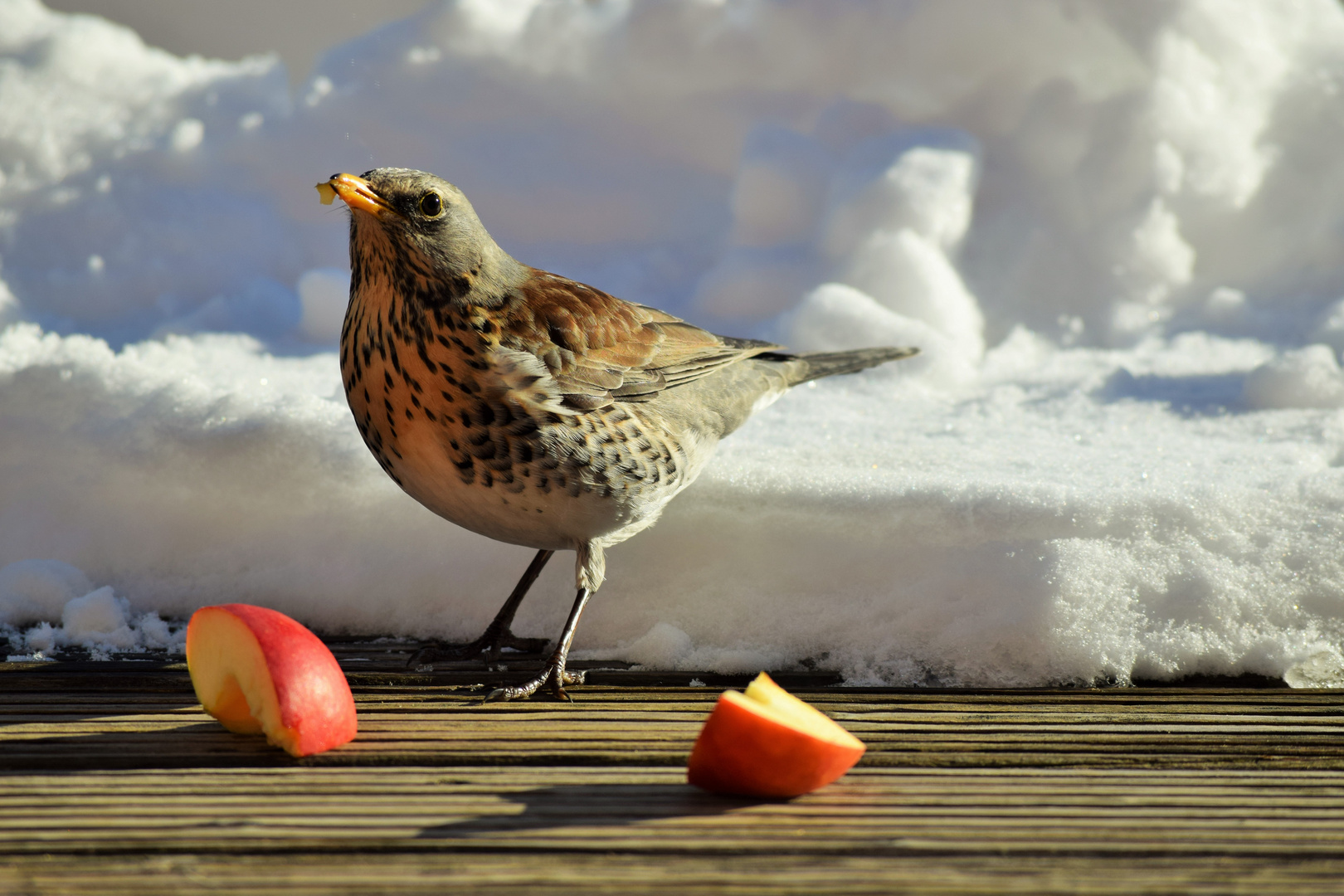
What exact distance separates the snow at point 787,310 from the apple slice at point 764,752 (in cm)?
84

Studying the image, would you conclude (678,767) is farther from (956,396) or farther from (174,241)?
(174,241)

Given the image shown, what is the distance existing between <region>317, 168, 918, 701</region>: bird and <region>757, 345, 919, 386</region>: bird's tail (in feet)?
2.62

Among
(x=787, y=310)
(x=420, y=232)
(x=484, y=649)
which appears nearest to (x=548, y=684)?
(x=484, y=649)

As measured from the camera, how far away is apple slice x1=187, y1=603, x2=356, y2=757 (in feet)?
7.32

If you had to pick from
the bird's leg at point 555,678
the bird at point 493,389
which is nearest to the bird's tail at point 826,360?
the bird at point 493,389

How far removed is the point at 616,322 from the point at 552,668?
98 centimetres

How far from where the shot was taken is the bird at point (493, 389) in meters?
2.66

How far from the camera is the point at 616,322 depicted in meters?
3.05

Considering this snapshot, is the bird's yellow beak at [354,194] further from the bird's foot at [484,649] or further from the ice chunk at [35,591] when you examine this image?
the ice chunk at [35,591]

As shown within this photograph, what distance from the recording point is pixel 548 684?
2807mm

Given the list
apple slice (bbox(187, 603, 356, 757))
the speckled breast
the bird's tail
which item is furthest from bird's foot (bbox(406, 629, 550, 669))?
the bird's tail

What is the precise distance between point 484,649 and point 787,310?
11.0ft

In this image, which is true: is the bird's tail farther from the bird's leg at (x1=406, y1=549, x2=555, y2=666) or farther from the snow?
the bird's leg at (x1=406, y1=549, x2=555, y2=666)

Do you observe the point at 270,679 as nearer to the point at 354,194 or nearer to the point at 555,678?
the point at 555,678
